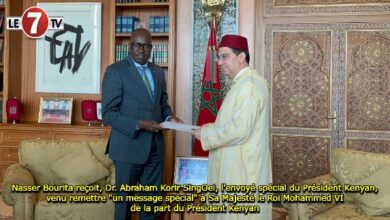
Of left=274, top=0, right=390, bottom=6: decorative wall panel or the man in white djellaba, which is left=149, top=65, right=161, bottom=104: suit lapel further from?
left=274, top=0, right=390, bottom=6: decorative wall panel

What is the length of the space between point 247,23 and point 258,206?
2794 millimetres

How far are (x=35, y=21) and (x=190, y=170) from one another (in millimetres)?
2907

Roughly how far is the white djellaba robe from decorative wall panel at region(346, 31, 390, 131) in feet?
8.57

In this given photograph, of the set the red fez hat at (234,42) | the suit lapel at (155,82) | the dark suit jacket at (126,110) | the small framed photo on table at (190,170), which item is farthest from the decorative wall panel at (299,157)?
the red fez hat at (234,42)

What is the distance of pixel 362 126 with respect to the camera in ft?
14.3

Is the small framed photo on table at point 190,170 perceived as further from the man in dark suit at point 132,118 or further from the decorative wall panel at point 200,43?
the decorative wall panel at point 200,43

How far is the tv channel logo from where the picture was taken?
16.2 ft

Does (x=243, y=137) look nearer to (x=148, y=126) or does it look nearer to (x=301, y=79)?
(x=148, y=126)

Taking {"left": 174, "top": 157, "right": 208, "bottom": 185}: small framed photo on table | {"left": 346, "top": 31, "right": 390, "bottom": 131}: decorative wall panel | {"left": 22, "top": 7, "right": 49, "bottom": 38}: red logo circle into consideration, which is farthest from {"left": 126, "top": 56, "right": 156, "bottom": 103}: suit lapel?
{"left": 22, "top": 7, "right": 49, "bottom": 38}: red logo circle

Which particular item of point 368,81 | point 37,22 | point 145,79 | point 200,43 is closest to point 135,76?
point 145,79

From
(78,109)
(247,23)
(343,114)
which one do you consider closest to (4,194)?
(78,109)

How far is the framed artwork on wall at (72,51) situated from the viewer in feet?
16.1

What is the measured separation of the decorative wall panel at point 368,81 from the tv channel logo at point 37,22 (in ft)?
11.2

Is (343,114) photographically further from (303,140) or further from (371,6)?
(371,6)
